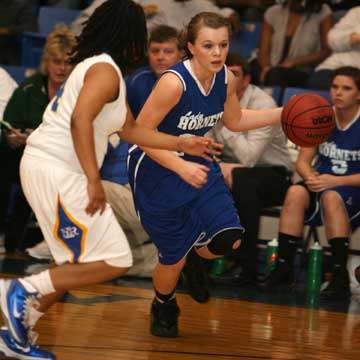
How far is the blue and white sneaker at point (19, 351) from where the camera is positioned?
374 cm

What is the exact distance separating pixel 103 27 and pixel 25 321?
1298 mm

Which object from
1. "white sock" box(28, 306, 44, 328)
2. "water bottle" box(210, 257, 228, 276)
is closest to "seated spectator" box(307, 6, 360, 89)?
"water bottle" box(210, 257, 228, 276)

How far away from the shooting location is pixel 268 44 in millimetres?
8555

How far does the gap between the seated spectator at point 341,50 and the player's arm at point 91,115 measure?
4304 mm

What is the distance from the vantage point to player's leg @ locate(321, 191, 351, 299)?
623 cm

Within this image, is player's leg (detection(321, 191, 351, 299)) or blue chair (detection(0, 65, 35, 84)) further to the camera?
blue chair (detection(0, 65, 35, 84))

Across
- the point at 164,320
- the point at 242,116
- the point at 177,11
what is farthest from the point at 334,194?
the point at 177,11

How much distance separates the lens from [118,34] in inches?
153

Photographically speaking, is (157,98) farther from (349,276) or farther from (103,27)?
(349,276)

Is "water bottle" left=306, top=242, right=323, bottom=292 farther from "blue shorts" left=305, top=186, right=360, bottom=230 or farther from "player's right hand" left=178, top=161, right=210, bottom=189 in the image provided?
"player's right hand" left=178, top=161, right=210, bottom=189

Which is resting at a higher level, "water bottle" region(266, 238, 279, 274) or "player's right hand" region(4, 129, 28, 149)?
"player's right hand" region(4, 129, 28, 149)

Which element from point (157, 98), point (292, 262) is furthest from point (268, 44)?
point (157, 98)

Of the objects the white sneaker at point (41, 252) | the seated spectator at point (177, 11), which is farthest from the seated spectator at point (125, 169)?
the seated spectator at point (177, 11)

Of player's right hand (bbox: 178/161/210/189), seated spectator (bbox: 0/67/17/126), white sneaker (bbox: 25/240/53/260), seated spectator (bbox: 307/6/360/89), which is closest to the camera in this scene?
player's right hand (bbox: 178/161/210/189)
